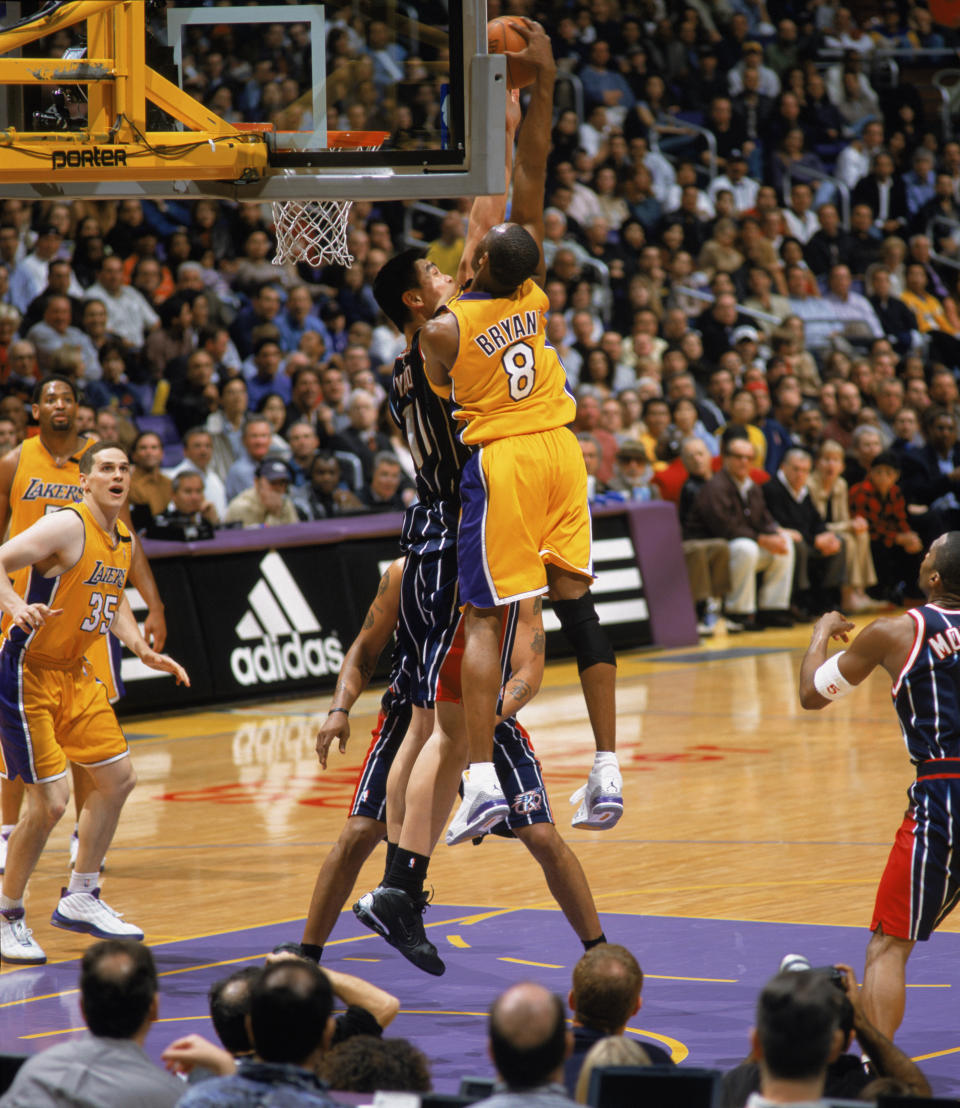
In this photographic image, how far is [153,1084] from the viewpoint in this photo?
4.01 m

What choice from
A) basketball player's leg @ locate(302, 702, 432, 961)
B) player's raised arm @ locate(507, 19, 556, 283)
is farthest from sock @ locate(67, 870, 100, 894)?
player's raised arm @ locate(507, 19, 556, 283)

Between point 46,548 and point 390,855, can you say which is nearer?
point 390,855

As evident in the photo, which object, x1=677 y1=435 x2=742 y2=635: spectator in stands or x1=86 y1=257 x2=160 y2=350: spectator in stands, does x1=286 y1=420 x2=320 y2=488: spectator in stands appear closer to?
x1=86 y1=257 x2=160 y2=350: spectator in stands

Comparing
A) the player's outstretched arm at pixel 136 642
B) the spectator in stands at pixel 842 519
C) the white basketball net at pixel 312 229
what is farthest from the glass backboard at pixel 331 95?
the spectator in stands at pixel 842 519

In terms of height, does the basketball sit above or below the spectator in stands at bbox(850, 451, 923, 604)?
above

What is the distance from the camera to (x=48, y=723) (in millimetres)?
7895

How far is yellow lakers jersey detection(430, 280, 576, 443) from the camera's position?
6629mm

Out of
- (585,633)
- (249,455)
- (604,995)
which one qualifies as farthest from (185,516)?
(604,995)

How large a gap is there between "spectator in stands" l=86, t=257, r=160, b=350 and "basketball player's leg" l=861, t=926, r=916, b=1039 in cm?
1170

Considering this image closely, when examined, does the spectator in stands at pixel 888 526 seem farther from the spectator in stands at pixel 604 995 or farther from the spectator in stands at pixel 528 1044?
the spectator in stands at pixel 528 1044

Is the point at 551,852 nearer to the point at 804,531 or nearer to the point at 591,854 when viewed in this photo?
the point at 591,854

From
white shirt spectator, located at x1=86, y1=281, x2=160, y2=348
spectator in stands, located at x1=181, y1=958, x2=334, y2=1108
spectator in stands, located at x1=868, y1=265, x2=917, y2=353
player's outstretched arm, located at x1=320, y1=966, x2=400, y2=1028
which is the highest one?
spectator in stands, located at x1=181, y1=958, x2=334, y2=1108

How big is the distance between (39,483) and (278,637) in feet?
16.3

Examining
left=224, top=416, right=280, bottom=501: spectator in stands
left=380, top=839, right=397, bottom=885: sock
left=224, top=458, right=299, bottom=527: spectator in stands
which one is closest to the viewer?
left=380, top=839, right=397, bottom=885: sock
